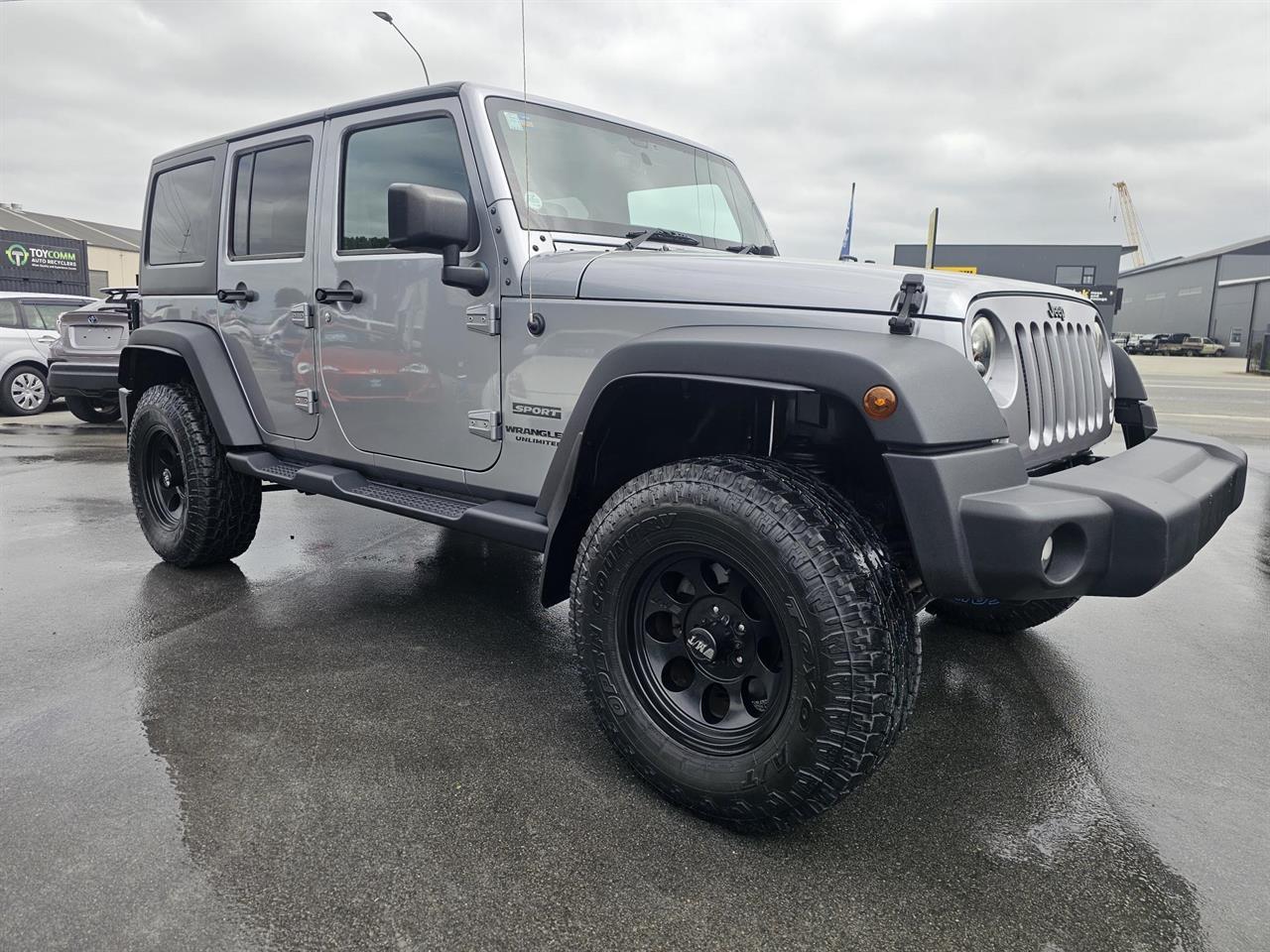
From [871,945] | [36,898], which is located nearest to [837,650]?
[871,945]

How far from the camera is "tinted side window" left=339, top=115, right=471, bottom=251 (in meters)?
2.98

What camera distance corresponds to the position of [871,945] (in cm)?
182

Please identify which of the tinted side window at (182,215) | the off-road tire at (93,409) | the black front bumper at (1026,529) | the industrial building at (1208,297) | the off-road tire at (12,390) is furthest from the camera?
the industrial building at (1208,297)

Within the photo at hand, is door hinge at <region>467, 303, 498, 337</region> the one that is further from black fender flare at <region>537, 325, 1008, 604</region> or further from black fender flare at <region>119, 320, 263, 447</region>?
black fender flare at <region>119, 320, 263, 447</region>

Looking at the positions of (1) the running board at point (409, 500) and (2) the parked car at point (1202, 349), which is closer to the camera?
(1) the running board at point (409, 500)

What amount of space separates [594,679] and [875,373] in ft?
3.74

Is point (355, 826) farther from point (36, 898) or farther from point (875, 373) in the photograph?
point (875, 373)

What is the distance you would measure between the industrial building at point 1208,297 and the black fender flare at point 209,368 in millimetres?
55095

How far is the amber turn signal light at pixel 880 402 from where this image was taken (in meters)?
1.86

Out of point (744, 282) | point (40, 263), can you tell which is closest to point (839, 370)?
point (744, 282)

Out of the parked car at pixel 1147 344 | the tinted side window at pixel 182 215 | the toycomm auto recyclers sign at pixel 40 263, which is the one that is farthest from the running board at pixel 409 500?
the parked car at pixel 1147 344

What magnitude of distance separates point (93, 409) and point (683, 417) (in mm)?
10186

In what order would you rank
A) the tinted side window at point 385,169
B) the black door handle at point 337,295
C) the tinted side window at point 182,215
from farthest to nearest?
the tinted side window at point 182,215, the black door handle at point 337,295, the tinted side window at point 385,169

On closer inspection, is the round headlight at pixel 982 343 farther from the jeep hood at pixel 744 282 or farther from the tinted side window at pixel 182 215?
the tinted side window at pixel 182 215
